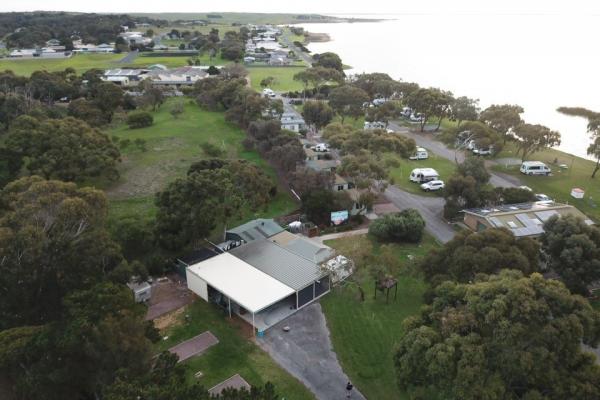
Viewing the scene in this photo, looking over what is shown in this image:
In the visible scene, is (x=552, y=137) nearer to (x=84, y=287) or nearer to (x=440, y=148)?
(x=440, y=148)

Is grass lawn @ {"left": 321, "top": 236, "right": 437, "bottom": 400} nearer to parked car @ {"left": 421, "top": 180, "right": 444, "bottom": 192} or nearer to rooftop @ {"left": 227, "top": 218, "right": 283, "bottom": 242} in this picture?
rooftop @ {"left": 227, "top": 218, "right": 283, "bottom": 242}

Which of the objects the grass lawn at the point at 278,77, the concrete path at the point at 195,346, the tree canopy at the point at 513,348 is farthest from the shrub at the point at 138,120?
the tree canopy at the point at 513,348

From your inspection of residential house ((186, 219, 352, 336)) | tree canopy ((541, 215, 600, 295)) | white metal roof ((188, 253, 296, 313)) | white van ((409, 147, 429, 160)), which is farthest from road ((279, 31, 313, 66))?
tree canopy ((541, 215, 600, 295))

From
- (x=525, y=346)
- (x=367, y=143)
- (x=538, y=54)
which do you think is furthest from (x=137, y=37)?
(x=525, y=346)

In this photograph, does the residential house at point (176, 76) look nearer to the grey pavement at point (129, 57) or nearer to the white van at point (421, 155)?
the grey pavement at point (129, 57)

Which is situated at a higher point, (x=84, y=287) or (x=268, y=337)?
(x=84, y=287)

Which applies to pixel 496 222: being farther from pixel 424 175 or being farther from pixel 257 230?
pixel 257 230
